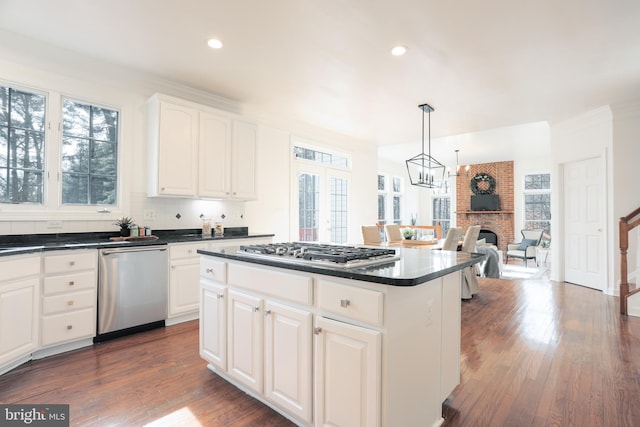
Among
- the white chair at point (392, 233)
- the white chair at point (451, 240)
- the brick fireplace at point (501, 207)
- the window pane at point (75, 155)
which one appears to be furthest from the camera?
the brick fireplace at point (501, 207)

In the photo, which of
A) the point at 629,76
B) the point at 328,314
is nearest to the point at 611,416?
the point at 328,314

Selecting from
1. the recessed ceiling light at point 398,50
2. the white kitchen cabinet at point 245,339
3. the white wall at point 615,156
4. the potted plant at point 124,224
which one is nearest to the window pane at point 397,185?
the white wall at point 615,156

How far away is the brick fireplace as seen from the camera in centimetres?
951

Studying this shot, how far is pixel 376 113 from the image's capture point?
197 inches

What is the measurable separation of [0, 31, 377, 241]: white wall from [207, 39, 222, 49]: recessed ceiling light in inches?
42.9

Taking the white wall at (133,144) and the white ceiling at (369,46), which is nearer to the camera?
the white ceiling at (369,46)

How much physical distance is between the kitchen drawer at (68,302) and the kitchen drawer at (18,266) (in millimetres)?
266

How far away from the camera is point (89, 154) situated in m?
3.31

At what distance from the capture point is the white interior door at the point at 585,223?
16.2 ft

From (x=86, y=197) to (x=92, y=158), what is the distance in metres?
0.41

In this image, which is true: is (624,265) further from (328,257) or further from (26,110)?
(26,110)

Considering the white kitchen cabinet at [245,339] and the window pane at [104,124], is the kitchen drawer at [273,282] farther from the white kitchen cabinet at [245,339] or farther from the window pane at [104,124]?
the window pane at [104,124]

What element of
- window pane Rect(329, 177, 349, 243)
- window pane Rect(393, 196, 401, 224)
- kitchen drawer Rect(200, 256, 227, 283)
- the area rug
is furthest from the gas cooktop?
window pane Rect(393, 196, 401, 224)

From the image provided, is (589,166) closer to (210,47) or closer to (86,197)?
(210,47)
